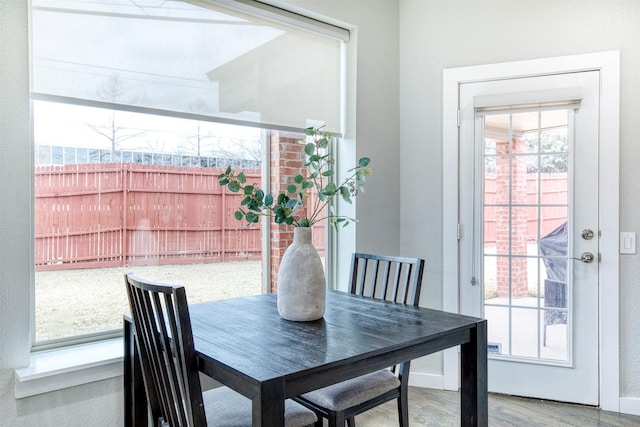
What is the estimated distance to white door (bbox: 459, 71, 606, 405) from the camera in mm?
2641

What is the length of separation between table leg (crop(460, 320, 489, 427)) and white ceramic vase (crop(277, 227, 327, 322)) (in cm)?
56

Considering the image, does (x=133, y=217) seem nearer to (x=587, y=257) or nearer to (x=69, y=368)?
(x=69, y=368)

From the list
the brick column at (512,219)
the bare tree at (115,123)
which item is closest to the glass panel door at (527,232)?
the brick column at (512,219)

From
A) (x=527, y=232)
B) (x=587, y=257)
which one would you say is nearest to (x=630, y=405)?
(x=587, y=257)

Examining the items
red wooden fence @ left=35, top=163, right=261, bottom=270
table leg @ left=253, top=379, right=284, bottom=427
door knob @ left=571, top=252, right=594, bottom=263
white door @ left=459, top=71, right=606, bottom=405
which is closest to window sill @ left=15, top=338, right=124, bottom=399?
red wooden fence @ left=35, top=163, right=261, bottom=270

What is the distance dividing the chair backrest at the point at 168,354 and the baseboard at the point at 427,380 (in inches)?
71.8

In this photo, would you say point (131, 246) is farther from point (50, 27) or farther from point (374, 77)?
point (374, 77)

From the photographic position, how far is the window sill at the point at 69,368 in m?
1.72

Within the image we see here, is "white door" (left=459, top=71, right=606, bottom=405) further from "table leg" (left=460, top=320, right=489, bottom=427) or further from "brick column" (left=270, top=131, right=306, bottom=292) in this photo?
"table leg" (left=460, top=320, right=489, bottom=427)

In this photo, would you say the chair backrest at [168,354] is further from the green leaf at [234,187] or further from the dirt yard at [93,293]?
the dirt yard at [93,293]

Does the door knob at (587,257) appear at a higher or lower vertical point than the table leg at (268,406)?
higher

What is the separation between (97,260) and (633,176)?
2.87 meters

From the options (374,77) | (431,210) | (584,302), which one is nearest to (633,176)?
(584,302)

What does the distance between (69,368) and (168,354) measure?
0.72 m
